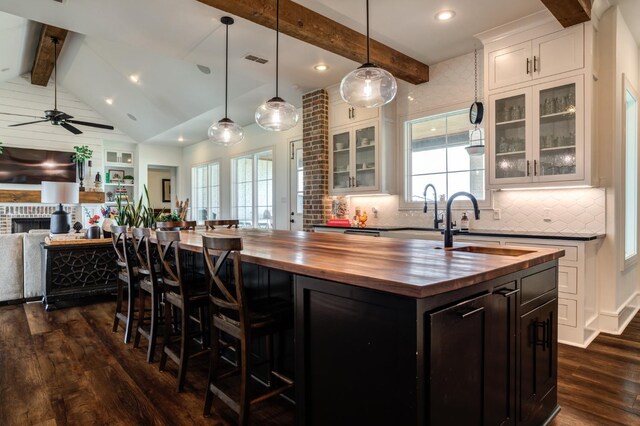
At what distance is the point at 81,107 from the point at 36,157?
157 cm

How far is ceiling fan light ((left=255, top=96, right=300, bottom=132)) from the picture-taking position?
324 cm

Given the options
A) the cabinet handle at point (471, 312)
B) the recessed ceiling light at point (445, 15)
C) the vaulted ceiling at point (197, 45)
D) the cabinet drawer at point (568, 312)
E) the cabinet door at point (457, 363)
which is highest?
the vaulted ceiling at point (197, 45)

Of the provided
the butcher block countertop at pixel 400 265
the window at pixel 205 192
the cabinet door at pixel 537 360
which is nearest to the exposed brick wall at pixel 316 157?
the butcher block countertop at pixel 400 265

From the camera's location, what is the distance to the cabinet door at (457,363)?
1.22 meters

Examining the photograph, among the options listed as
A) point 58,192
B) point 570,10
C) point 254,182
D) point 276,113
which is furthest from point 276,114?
point 254,182

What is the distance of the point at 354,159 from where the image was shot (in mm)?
5043

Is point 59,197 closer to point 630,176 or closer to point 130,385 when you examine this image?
point 130,385

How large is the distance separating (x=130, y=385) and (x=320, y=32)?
3237mm

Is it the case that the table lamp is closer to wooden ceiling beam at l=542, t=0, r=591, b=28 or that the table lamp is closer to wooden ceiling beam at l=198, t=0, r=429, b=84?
wooden ceiling beam at l=198, t=0, r=429, b=84

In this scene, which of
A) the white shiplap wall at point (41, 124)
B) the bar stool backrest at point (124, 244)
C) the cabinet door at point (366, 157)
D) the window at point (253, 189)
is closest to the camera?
the bar stool backrest at point (124, 244)

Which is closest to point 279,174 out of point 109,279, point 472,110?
point 109,279

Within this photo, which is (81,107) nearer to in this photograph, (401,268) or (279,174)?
(279,174)

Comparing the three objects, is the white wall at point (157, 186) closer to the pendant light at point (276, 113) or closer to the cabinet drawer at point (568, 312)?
the pendant light at point (276, 113)

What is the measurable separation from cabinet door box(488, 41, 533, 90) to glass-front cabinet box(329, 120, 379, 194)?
58.5 inches
